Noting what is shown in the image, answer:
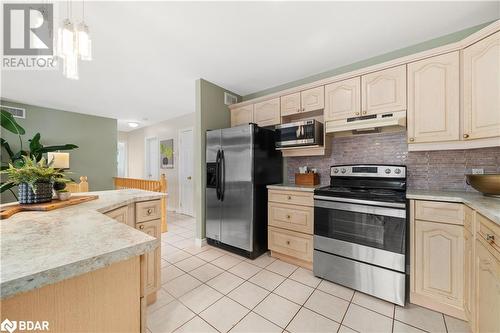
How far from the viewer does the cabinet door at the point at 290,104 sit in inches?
107

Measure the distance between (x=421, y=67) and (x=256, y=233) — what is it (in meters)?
2.50

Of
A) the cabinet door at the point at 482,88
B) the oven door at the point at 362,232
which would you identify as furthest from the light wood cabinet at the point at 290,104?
the cabinet door at the point at 482,88

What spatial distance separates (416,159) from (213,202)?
2.51 meters

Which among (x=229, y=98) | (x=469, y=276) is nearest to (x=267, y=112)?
(x=229, y=98)

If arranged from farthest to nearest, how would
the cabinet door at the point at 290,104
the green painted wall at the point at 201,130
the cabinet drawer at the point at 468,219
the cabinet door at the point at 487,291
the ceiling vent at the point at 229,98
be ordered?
the ceiling vent at the point at 229,98
the green painted wall at the point at 201,130
the cabinet door at the point at 290,104
the cabinet drawer at the point at 468,219
the cabinet door at the point at 487,291

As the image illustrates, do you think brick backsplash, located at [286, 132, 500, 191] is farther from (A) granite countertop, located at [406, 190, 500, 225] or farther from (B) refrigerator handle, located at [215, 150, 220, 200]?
(B) refrigerator handle, located at [215, 150, 220, 200]

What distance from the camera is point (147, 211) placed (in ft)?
5.64

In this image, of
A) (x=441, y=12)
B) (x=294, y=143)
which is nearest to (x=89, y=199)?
(x=294, y=143)

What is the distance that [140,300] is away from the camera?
31.0 inches

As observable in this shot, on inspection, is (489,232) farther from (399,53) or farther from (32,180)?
(32,180)

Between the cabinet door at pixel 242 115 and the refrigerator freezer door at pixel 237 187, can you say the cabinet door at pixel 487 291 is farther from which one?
the cabinet door at pixel 242 115

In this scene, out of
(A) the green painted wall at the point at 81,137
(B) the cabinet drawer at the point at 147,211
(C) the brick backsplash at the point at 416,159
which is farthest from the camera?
(A) the green painted wall at the point at 81,137

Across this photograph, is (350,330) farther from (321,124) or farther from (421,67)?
(421,67)

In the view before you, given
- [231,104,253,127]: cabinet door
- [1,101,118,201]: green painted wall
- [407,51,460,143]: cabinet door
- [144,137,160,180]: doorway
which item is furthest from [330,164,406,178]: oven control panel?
[1,101,118,201]: green painted wall
